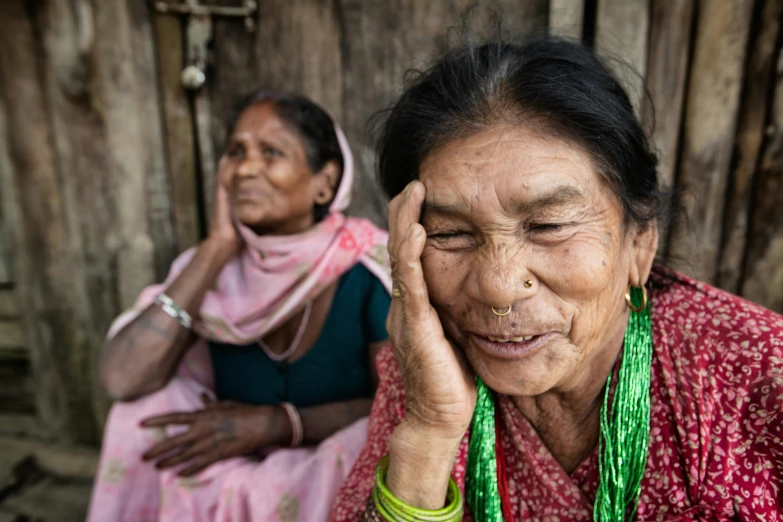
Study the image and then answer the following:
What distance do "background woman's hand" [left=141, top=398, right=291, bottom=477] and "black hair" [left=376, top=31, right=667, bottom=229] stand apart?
3.71ft

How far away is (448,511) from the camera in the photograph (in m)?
1.26

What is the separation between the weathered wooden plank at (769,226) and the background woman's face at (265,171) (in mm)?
1621

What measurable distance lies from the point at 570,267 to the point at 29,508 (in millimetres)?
2757

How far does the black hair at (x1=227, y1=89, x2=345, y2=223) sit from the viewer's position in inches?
86.1

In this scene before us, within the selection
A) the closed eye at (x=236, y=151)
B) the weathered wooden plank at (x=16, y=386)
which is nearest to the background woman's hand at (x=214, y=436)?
the closed eye at (x=236, y=151)

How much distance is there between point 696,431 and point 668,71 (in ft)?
4.30

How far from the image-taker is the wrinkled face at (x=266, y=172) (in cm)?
212

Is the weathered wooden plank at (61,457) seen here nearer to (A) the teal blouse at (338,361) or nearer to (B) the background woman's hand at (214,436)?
(B) the background woman's hand at (214,436)

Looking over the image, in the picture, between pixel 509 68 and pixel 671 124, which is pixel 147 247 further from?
pixel 671 124

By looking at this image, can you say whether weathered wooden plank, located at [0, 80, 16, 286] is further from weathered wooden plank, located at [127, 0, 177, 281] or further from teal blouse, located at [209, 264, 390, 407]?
teal blouse, located at [209, 264, 390, 407]

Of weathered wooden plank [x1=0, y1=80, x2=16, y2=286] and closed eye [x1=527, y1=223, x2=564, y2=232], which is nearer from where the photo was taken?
closed eye [x1=527, y1=223, x2=564, y2=232]

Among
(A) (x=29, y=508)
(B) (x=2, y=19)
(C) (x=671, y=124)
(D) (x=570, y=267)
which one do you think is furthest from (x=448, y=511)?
(B) (x=2, y=19)

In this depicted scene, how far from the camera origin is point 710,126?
1.90 metres

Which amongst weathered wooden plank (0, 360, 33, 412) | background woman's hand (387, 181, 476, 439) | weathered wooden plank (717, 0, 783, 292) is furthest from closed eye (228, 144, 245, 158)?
weathered wooden plank (717, 0, 783, 292)
